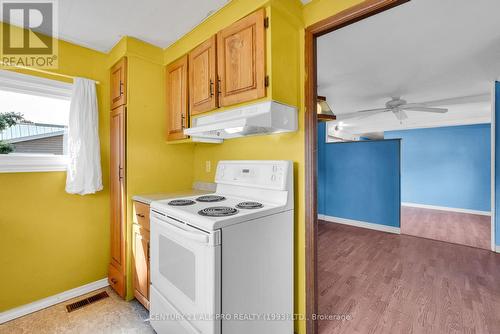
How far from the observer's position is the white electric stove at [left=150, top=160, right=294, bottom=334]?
118 centimetres

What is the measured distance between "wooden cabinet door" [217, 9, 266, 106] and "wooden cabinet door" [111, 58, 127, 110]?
1.00m

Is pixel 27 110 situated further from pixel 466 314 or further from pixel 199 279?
pixel 466 314

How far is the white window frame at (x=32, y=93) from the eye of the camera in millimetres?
1824

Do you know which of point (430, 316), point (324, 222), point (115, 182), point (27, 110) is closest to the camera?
point (430, 316)

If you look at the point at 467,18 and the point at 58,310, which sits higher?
the point at 467,18

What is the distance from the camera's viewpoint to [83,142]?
207 centimetres

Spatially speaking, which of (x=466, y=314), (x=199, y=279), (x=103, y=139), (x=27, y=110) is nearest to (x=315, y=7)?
(x=199, y=279)

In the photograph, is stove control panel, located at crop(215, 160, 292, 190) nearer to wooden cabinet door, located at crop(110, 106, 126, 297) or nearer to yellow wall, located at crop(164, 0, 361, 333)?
yellow wall, located at crop(164, 0, 361, 333)

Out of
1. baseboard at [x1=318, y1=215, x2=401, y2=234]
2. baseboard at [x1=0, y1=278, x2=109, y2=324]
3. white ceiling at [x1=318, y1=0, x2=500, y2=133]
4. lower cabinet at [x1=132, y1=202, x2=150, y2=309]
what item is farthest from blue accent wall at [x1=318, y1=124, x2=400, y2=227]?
baseboard at [x1=0, y1=278, x2=109, y2=324]

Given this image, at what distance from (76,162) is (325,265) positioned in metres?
2.85

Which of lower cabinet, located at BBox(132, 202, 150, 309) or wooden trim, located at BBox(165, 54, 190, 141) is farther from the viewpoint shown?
wooden trim, located at BBox(165, 54, 190, 141)

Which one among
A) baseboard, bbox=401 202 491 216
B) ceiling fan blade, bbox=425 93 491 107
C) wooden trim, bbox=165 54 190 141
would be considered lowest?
baseboard, bbox=401 202 491 216

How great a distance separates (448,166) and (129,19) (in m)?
7.35

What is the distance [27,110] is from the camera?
2.00m
